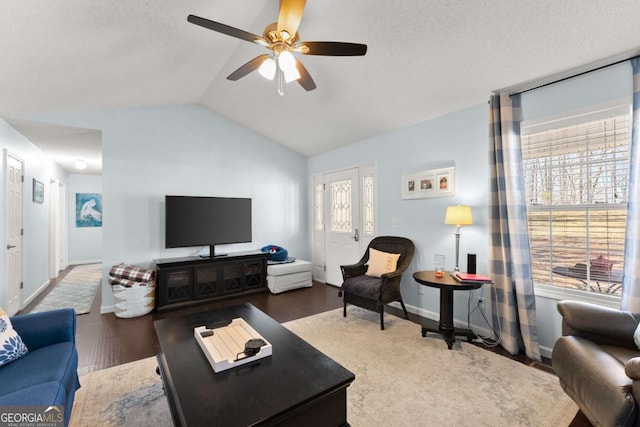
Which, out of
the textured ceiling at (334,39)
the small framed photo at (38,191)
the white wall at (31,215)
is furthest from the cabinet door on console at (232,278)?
the small framed photo at (38,191)

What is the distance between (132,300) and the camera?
3.57 meters

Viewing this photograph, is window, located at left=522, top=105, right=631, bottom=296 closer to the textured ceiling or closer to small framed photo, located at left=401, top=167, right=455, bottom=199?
the textured ceiling

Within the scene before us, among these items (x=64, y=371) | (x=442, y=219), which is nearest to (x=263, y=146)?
(x=442, y=219)

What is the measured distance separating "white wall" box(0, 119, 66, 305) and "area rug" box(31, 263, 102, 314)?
243 millimetres

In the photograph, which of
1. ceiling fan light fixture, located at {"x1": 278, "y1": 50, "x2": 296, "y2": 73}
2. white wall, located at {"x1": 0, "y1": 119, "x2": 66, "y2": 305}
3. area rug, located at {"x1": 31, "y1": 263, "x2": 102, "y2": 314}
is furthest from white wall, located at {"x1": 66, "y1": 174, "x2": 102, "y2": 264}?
ceiling fan light fixture, located at {"x1": 278, "y1": 50, "x2": 296, "y2": 73}

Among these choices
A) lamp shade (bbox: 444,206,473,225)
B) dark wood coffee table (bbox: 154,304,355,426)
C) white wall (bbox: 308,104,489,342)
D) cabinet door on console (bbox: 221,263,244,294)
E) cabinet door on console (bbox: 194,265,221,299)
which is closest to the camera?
dark wood coffee table (bbox: 154,304,355,426)

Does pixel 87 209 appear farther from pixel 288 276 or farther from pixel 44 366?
pixel 44 366

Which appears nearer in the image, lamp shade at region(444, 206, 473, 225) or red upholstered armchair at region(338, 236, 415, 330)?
lamp shade at region(444, 206, 473, 225)

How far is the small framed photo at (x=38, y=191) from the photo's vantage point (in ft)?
14.3

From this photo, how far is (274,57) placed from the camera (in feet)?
7.20

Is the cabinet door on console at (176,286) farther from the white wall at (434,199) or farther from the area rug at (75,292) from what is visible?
the white wall at (434,199)

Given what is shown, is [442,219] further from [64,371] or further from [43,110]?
[43,110]

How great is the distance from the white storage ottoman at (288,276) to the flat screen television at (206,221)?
0.73 metres

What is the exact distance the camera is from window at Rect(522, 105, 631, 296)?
2229 millimetres
